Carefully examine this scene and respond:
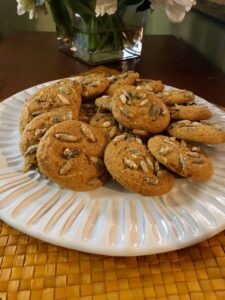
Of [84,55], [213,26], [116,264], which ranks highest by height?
[213,26]

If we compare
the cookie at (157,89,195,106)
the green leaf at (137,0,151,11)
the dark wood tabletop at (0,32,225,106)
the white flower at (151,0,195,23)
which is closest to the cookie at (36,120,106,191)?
the cookie at (157,89,195,106)

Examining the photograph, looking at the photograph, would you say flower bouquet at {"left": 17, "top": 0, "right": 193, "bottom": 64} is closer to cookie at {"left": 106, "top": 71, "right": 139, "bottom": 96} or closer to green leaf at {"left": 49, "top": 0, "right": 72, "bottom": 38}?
green leaf at {"left": 49, "top": 0, "right": 72, "bottom": 38}

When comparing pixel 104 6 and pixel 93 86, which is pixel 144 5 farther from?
pixel 93 86

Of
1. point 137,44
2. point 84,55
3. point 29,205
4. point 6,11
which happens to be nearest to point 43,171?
point 29,205

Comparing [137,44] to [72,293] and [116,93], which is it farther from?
[72,293]

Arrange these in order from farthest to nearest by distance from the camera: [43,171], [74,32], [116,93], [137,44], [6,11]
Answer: [6,11], [137,44], [74,32], [116,93], [43,171]

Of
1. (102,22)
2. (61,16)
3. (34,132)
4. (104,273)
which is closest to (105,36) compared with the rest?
(102,22)
